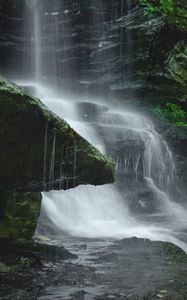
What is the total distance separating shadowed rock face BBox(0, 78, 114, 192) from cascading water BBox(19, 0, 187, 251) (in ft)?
0.63

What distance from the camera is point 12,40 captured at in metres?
23.1

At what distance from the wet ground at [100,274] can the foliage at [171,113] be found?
40.8 ft

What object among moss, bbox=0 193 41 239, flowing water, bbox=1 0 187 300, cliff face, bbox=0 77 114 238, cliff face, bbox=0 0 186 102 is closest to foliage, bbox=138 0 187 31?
cliff face, bbox=0 0 186 102

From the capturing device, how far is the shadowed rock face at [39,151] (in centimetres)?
652

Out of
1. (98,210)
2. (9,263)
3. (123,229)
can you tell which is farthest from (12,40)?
(9,263)

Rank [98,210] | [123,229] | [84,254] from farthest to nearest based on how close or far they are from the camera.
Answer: [98,210]
[123,229]
[84,254]

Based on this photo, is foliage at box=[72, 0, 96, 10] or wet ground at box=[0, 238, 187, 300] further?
foliage at box=[72, 0, 96, 10]

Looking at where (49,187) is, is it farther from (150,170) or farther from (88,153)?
(150,170)

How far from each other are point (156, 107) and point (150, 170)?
17.1 feet

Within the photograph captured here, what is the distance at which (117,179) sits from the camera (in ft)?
51.3

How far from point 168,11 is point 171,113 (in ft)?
16.5

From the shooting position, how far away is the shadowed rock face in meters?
6.52

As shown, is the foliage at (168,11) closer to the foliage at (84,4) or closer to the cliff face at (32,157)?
the foliage at (84,4)

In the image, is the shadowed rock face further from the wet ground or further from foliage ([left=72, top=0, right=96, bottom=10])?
foliage ([left=72, top=0, right=96, bottom=10])
